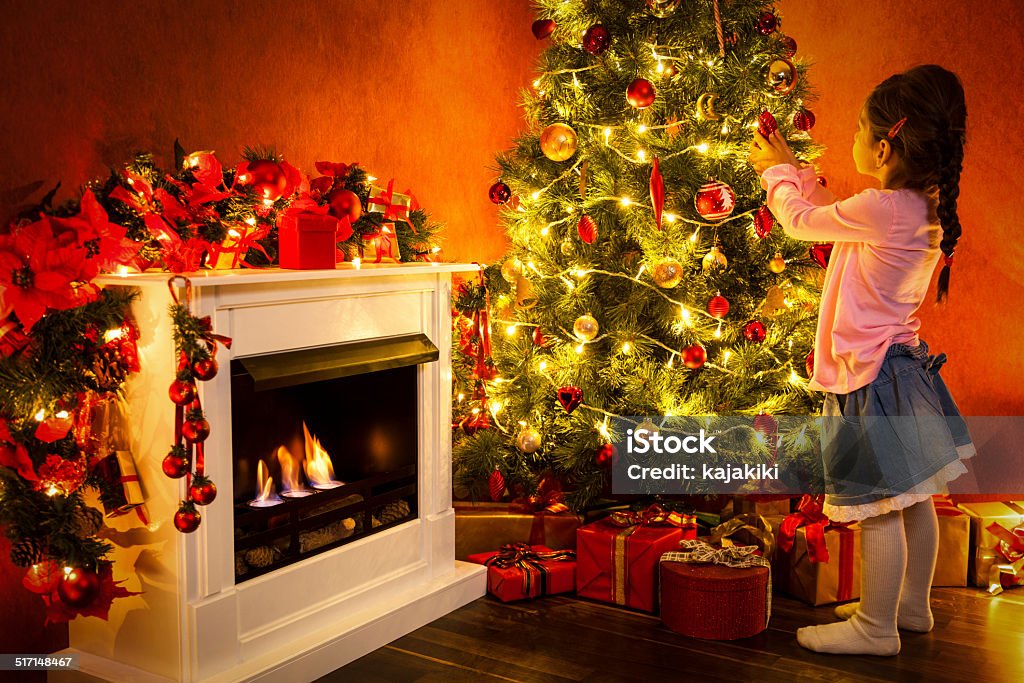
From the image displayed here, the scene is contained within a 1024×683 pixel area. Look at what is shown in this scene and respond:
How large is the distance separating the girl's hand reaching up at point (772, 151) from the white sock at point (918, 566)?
3.13 ft

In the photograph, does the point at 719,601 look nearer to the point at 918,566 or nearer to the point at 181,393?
the point at 918,566

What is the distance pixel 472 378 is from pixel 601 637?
0.97 meters

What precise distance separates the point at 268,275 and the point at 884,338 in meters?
1.46

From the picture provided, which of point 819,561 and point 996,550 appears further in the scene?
point 996,550

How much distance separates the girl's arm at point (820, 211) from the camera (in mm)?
2295

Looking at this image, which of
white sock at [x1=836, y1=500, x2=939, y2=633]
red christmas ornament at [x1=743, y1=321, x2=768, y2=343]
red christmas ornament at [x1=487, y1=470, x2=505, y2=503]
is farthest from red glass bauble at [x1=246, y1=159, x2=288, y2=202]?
white sock at [x1=836, y1=500, x2=939, y2=633]

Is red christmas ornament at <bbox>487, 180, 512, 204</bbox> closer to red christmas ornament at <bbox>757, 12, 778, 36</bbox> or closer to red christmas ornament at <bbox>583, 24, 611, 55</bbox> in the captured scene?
red christmas ornament at <bbox>583, 24, 611, 55</bbox>

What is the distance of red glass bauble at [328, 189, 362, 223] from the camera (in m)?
2.36

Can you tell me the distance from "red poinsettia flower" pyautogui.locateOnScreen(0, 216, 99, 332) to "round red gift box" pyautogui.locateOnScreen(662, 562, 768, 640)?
1.60m

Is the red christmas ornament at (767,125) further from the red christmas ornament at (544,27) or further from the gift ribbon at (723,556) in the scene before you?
the gift ribbon at (723,556)

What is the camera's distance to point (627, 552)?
2.71 metres

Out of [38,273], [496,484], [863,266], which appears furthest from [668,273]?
[38,273]

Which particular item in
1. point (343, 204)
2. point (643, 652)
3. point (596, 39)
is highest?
point (596, 39)

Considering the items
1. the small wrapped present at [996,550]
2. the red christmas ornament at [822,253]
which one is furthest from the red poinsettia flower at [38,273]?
the small wrapped present at [996,550]
